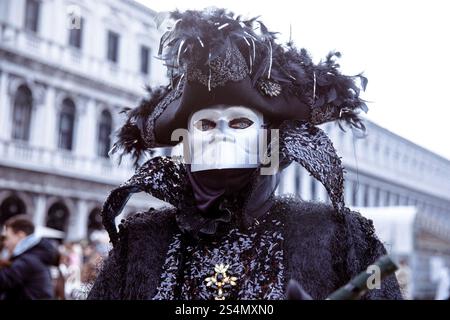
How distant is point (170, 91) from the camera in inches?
66.0

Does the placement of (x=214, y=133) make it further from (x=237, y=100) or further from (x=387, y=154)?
(x=387, y=154)

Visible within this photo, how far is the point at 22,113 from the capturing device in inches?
458

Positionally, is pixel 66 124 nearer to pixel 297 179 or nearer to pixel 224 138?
pixel 297 179

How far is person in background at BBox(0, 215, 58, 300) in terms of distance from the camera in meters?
3.17

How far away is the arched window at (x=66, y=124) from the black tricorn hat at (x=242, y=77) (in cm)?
1086

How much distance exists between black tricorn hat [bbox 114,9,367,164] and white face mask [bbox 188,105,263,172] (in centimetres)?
2

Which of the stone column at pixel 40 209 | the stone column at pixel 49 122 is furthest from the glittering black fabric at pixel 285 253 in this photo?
the stone column at pixel 49 122

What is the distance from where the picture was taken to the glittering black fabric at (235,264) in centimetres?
141

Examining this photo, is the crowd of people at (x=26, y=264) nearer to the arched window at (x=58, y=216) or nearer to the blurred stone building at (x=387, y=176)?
the blurred stone building at (x=387, y=176)

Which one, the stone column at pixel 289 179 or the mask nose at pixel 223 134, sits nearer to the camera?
the mask nose at pixel 223 134

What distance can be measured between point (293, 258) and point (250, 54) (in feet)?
1.48

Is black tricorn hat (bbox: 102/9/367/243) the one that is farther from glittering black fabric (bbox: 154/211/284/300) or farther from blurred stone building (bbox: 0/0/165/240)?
blurred stone building (bbox: 0/0/165/240)

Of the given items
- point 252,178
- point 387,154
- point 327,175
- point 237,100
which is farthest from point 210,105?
point 387,154

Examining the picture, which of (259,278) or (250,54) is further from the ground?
(250,54)
